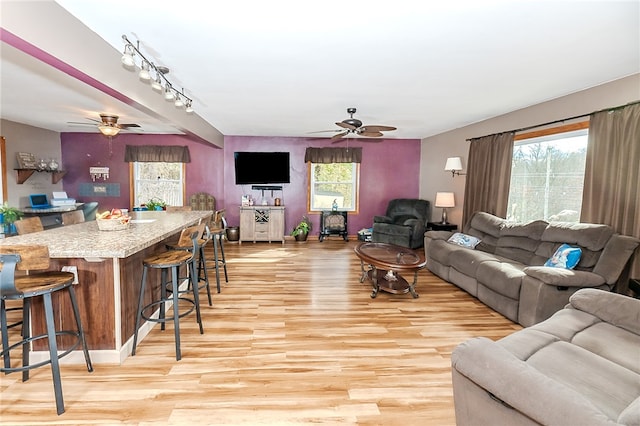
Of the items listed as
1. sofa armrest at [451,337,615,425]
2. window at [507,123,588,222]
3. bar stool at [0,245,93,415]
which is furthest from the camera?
window at [507,123,588,222]

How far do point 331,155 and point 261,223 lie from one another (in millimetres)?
2223

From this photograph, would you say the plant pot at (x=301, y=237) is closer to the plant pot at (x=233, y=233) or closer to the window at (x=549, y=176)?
the plant pot at (x=233, y=233)

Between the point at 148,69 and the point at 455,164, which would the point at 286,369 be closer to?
the point at 148,69

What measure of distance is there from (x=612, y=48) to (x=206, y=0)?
10.1 feet

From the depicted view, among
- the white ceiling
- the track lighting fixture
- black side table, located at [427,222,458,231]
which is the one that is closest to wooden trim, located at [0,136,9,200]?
the white ceiling

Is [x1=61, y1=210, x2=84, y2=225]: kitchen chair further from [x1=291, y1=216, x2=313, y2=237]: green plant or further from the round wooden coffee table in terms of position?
[x1=291, y1=216, x2=313, y2=237]: green plant

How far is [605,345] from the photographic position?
1863 millimetres

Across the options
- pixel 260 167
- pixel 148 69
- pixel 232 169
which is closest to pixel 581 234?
pixel 148 69

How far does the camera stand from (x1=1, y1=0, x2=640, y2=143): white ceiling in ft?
6.75

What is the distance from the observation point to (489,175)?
5051mm

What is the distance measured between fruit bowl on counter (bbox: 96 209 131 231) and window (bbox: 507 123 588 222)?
4.87 meters

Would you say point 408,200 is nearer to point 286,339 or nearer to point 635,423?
point 286,339

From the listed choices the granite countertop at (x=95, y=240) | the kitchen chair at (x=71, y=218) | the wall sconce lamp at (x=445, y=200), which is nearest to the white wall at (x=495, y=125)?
the wall sconce lamp at (x=445, y=200)

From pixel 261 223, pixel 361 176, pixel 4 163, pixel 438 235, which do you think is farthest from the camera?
pixel 361 176
